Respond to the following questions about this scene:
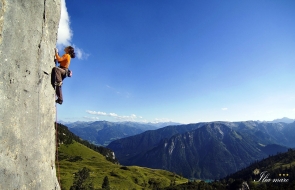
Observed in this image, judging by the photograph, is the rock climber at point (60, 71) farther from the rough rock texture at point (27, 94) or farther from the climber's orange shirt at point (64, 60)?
the rough rock texture at point (27, 94)

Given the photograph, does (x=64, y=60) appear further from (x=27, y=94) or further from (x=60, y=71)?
(x=27, y=94)

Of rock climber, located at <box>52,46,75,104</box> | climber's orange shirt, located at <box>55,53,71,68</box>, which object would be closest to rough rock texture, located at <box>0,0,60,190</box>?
rock climber, located at <box>52,46,75,104</box>

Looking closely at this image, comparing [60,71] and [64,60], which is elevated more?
[64,60]

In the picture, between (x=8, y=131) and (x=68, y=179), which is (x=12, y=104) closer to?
(x=8, y=131)

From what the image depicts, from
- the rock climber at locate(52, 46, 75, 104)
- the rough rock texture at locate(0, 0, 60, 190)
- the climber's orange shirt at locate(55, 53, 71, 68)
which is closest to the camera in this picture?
the rough rock texture at locate(0, 0, 60, 190)

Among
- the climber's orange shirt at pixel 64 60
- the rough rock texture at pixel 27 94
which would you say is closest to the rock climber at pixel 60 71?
the climber's orange shirt at pixel 64 60

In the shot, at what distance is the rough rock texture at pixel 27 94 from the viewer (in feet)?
25.1

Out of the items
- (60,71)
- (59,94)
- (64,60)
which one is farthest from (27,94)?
(64,60)

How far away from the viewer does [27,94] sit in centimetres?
863

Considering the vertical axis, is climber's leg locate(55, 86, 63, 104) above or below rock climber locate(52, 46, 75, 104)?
below

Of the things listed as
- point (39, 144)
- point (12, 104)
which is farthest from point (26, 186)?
point (12, 104)

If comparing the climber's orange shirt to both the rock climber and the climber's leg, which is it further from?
the climber's leg

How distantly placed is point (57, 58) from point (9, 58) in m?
3.45

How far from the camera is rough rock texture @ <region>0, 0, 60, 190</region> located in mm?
7648
